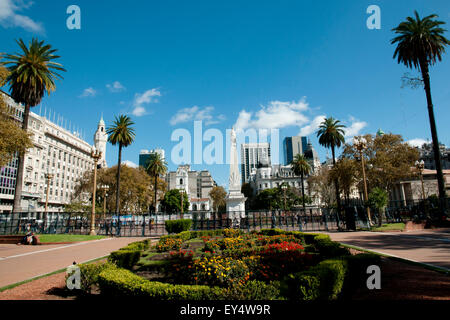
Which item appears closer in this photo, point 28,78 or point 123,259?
point 123,259

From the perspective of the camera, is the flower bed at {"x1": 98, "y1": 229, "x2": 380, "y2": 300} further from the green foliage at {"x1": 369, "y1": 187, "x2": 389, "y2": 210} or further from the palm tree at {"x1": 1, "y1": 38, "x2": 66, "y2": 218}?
the palm tree at {"x1": 1, "y1": 38, "x2": 66, "y2": 218}

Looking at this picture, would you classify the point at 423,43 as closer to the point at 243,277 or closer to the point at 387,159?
the point at 387,159

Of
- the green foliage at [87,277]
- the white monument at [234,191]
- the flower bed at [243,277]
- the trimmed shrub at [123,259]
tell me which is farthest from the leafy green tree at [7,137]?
the green foliage at [87,277]

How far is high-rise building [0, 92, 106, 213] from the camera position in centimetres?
5553

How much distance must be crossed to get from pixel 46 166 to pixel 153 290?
78.4m

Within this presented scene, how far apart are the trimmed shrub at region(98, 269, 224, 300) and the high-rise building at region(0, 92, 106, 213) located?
56.4 metres

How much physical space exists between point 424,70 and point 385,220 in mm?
15906

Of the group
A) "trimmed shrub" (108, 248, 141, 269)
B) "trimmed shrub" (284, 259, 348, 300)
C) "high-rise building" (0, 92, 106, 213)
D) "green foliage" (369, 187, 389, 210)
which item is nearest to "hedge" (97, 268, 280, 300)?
"trimmed shrub" (284, 259, 348, 300)

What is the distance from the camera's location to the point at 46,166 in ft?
227

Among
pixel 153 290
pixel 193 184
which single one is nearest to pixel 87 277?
pixel 153 290

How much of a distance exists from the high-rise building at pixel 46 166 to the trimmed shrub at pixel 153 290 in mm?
56400

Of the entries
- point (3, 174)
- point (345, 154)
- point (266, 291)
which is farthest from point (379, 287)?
point (3, 174)
